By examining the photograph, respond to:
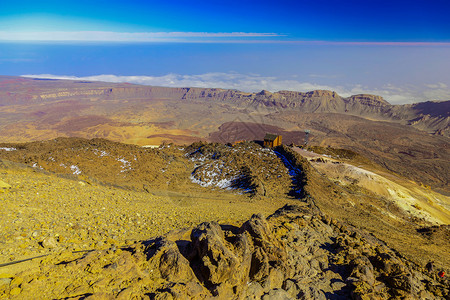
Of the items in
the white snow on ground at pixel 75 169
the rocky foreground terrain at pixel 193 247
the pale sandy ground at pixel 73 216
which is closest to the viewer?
the rocky foreground terrain at pixel 193 247

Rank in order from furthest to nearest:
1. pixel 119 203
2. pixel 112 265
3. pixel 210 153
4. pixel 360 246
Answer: pixel 210 153 < pixel 119 203 < pixel 360 246 < pixel 112 265

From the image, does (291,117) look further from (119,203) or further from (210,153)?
(119,203)

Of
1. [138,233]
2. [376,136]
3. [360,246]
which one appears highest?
[138,233]

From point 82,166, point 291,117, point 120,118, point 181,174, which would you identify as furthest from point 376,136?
point 120,118

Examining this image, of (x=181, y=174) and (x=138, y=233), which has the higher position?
(x=138, y=233)

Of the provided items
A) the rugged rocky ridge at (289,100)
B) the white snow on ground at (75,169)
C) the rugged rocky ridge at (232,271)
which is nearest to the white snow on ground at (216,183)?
the white snow on ground at (75,169)

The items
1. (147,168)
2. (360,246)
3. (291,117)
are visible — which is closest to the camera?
(360,246)

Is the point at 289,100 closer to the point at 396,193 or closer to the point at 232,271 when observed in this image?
the point at 396,193

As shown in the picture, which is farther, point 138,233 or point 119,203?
point 119,203

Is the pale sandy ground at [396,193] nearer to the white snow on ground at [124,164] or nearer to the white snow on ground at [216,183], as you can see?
the white snow on ground at [216,183]
